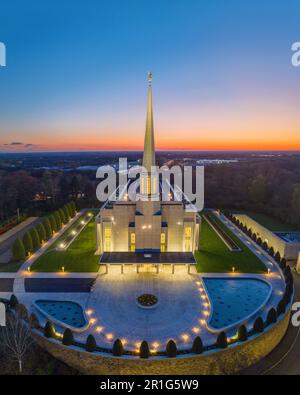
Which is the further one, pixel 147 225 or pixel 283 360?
pixel 147 225

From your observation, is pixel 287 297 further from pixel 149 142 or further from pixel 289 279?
pixel 149 142

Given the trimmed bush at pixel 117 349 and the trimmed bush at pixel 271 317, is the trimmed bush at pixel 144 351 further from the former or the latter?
the trimmed bush at pixel 271 317

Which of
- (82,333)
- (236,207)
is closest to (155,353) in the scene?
(82,333)

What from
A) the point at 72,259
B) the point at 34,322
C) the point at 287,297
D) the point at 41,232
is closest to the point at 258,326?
the point at 287,297

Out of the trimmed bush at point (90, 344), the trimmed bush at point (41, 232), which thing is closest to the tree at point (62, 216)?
the trimmed bush at point (41, 232)

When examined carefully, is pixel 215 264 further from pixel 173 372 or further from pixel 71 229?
pixel 71 229

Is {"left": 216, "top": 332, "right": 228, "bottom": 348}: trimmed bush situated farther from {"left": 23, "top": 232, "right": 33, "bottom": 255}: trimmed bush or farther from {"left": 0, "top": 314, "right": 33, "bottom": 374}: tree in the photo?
{"left": 23, "top": 232, "right": 33, "bottom": 255}: trimmed bush
